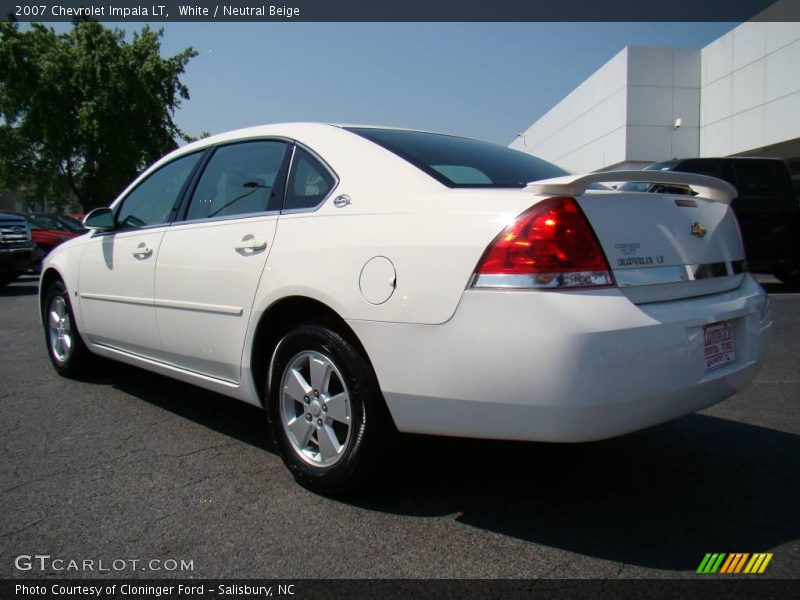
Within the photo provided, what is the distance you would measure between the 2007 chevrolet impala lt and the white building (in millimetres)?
21493

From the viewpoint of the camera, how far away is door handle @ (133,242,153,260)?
12.4 ft

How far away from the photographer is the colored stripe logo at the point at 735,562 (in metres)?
2.19

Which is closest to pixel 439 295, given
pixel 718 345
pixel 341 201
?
pixel 341 201

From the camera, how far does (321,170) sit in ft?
9.81

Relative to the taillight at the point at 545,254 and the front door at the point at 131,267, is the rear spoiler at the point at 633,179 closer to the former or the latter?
the taillight at the point at 545,254

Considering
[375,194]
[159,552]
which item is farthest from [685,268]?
Answer: [159,552]

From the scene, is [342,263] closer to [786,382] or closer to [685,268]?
[685,268]

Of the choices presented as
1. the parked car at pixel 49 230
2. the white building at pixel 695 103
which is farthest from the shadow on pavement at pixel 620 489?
the white building at pixel 695 103

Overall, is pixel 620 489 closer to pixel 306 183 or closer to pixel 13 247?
pixel 306 183

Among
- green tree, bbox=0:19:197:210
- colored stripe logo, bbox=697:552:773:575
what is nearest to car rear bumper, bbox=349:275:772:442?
colored stripe logo, bbox=697:552:773:575

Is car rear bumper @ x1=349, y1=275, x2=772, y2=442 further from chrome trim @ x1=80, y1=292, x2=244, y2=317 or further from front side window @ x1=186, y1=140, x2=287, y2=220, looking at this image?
front side window @ x1=186, y1=140, x2=287, y2=220

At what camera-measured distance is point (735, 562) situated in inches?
87.9

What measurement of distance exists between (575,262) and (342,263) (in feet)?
2.94

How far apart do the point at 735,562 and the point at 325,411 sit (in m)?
1.58
